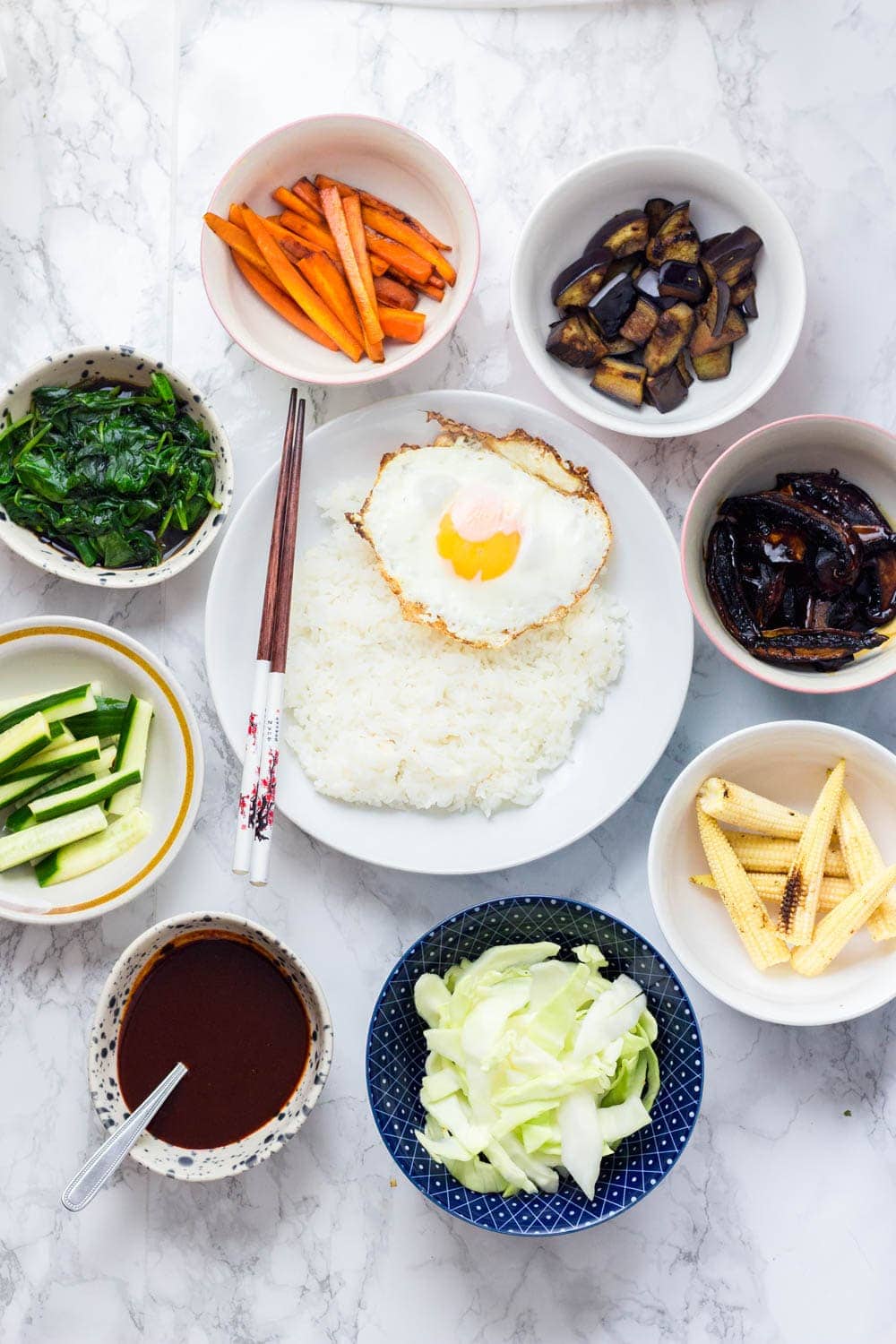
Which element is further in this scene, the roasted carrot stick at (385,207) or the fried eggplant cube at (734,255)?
the roasted carrot stick at (385,207)

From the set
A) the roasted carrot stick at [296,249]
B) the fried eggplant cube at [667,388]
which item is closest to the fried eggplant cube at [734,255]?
the fried eggplant cube at [667,388]

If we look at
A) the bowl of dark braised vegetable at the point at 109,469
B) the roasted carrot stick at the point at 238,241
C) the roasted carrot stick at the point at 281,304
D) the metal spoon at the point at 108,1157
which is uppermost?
the roasted carrot stick at the point at 238,241

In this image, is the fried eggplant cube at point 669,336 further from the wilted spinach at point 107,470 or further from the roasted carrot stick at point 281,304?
the wilted spinach at point 107,470

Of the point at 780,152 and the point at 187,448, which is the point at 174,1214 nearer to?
the point at 187,448

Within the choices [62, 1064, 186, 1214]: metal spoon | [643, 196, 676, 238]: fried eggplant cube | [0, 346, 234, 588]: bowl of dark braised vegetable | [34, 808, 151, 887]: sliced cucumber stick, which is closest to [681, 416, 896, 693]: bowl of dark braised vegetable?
[643, 196, 676, 238]: fried eggplant cube

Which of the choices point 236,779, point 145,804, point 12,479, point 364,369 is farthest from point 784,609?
point 12,479

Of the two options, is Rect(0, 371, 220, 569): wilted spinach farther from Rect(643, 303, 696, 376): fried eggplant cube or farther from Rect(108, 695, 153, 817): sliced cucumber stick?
Rect(643, 303, 696, 376): fried eggplant cube
